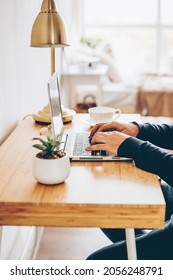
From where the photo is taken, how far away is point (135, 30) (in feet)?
17.2

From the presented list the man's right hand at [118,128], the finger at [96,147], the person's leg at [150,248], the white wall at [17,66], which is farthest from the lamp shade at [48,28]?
the person's leg at [150,248]

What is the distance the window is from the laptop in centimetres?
349

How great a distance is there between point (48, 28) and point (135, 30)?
3.67 m

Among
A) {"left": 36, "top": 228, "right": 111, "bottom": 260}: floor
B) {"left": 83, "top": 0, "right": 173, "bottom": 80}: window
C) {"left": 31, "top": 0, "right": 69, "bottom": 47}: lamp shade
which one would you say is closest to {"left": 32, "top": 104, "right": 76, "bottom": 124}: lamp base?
{"left": 31, "top": 0, "right": 69, "bottom": 47}: lamp shade

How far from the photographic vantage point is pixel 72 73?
3.70m

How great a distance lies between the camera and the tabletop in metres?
1.12

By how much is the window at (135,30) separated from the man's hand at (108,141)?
371 cm

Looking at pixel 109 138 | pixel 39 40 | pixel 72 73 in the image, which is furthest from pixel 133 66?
pixel 109 138

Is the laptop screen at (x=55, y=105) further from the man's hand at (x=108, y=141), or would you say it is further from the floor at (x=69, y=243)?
the floor at (x=69, y=243)

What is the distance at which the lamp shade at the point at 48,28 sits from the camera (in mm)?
1723

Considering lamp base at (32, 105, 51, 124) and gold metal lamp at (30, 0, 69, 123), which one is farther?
lamp base at (32, 105, 51, 124)

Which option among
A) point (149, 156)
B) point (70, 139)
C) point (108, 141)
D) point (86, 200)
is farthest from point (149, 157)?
point (70, 139)

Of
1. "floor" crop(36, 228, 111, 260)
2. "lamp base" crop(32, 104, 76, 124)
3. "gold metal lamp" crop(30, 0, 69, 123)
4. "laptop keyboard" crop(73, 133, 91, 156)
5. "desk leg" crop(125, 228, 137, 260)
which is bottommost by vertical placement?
"floor" crop(36, 228, 111, 260)

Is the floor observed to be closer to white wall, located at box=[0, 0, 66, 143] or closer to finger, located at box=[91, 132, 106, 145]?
white wall, located at box=[0, 0, 66, 143]
